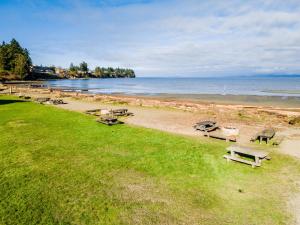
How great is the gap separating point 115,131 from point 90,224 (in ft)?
32.1

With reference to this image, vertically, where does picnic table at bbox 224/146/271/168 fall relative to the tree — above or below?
below

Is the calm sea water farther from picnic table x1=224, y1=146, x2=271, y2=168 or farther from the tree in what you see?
picnic table x1=224, y1=146, x2=271, y2=168

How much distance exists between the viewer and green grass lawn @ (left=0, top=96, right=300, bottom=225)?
6680 mm

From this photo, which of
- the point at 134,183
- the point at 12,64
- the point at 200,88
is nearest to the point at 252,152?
the point at 134,183

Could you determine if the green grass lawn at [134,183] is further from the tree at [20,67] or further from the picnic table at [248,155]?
the tree at [20,67]

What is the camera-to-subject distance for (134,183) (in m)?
8.59

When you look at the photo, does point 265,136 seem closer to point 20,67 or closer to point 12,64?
point 20,67

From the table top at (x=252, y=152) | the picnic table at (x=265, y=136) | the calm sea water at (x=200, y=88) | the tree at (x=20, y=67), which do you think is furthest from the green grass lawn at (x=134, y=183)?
the tree at (x=20, y=67)

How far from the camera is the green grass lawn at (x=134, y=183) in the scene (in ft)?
21.9

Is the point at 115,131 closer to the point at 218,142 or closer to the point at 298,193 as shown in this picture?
the point at 218,142

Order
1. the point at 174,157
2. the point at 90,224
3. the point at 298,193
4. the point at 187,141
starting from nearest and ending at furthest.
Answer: the point at 90,224 < the point at 298,193 < the point at 174,157 < the point at 187,141

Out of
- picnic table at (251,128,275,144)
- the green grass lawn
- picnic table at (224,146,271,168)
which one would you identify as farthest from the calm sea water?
the green grass lawn

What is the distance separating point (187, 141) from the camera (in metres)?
13.8

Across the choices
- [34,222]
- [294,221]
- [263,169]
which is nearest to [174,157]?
[263,169]
